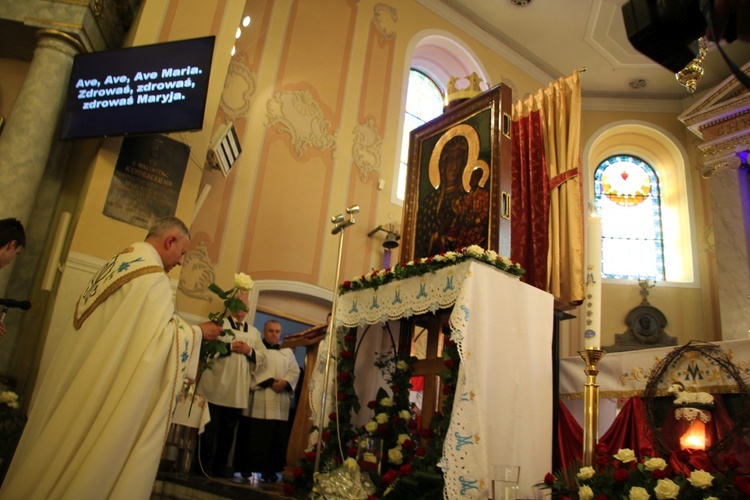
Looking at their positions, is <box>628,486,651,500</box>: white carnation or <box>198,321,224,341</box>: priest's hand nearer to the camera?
<box>628,486,651,500</box>: white carnation

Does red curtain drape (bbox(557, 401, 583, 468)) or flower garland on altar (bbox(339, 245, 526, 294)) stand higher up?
flower garland on altar (bbox(339, 245, 526, 294))

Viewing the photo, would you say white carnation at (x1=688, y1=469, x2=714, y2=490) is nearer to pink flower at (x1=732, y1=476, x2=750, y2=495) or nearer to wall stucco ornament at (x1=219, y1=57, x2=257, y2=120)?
pink flower at (x1=732, y1=476, x2=750, y2=495)

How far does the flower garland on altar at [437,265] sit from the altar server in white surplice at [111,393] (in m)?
1.24

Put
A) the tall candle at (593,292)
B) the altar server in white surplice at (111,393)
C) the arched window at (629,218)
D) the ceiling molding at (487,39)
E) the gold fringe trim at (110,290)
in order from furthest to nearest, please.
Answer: the arched window at (629,218) < the ceiling molding at (487,39) < the tall candle at (593,292) < the gold fringe trim at (110,290) < the altar server in white surplice at (111,393)

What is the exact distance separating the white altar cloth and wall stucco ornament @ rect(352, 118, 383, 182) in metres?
4.37

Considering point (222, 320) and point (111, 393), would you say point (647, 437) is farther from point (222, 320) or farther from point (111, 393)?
point (111, 393)

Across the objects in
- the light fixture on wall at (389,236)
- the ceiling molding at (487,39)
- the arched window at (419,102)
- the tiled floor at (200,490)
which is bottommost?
the tiled floor at (200,490)

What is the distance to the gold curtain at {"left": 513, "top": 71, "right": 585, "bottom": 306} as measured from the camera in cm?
511

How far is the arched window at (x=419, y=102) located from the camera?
9316mm

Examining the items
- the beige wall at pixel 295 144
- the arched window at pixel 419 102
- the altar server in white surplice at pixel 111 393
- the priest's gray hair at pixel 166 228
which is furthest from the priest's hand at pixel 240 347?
the arched window at pixel 419 102

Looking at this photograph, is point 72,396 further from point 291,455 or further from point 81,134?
point 81,134

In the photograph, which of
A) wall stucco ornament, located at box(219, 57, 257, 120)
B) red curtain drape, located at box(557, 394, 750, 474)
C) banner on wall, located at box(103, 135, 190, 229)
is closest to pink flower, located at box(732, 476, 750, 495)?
red curtain drape, located at box(557, 394, 750, 474)

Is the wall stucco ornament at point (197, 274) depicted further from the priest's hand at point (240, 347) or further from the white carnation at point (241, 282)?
the white carnation at point (241, 282)

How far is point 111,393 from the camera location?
269 centimetres
